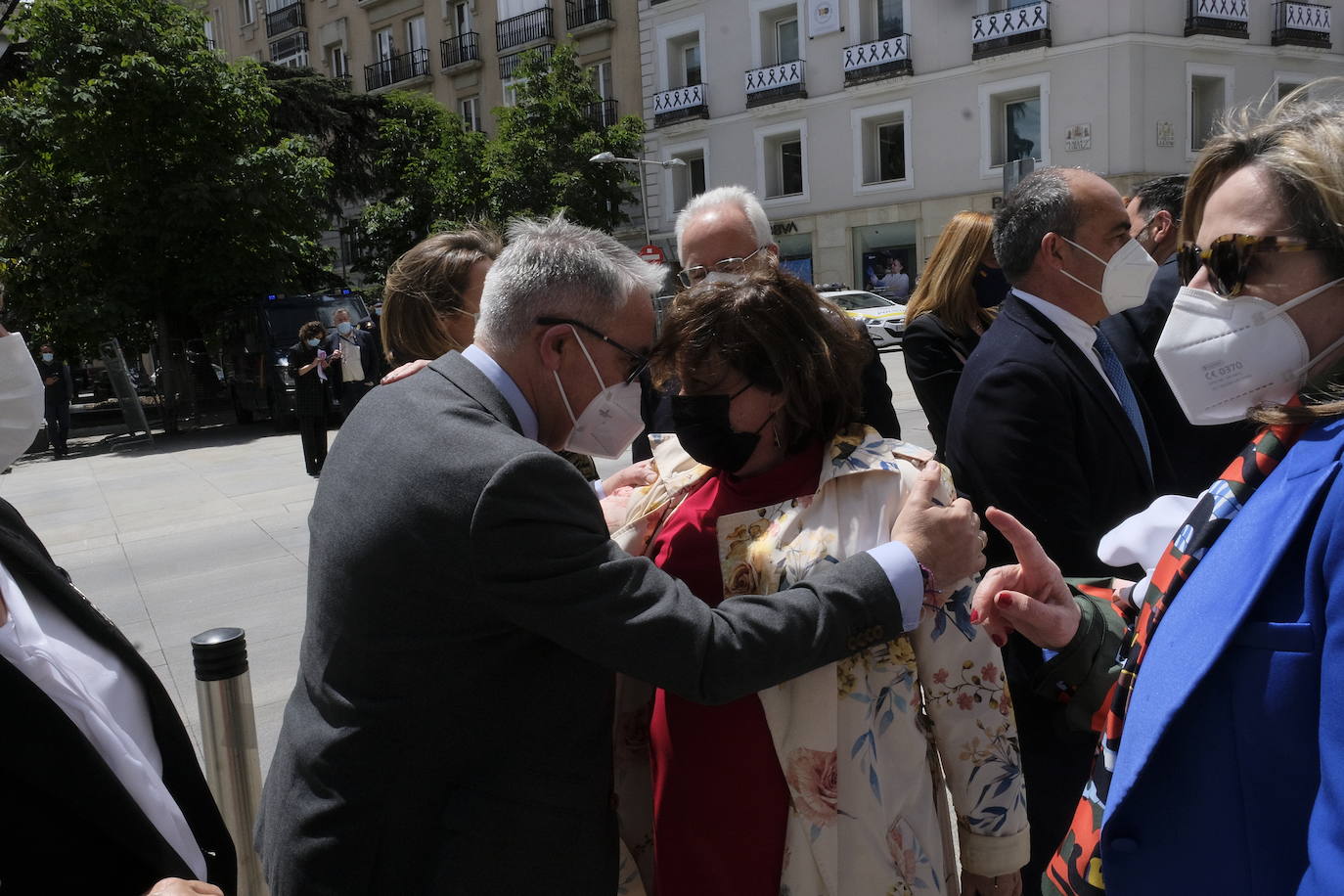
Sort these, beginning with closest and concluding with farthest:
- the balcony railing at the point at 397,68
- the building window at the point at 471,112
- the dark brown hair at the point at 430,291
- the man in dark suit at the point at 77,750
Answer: the man in dark suit at the point at 77,750 < the dark brown hair at the point at 430,291 < the building window at the point at 471,112 < the balcony railing at the point at 397,68

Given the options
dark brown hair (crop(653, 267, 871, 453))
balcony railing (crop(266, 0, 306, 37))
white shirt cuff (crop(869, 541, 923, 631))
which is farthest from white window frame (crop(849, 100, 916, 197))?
white shirt cuff (crop(869, 541, 923, 631))

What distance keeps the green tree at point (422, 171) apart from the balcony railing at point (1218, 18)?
59.1 feet

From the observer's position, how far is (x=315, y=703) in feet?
5.45

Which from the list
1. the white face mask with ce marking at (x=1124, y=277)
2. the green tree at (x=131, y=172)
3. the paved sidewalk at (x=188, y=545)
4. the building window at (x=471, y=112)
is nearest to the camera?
the white face mask with ce marking at (x=1124, y=277)

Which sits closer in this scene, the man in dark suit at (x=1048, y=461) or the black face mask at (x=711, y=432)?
→ the black face mask at (x=711, y=432)

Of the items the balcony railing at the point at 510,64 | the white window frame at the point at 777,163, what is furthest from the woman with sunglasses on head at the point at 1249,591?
the balcony railing at the point at 510,64

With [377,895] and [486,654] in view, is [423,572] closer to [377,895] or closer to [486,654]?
[486,654]

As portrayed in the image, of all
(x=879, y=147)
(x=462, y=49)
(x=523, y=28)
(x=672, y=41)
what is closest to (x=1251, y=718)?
(x=879, y=147)

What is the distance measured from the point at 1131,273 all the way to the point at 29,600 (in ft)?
8.86

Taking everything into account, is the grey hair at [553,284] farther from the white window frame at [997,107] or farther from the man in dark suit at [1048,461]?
the white window frame at [997,107]

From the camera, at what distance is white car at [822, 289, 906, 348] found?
73.2ft

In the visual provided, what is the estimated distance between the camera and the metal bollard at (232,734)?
298 cm

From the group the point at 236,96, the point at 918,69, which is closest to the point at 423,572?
the point at 236,96

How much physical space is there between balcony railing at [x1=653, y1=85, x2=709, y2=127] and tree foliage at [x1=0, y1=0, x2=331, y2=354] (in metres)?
13.9
